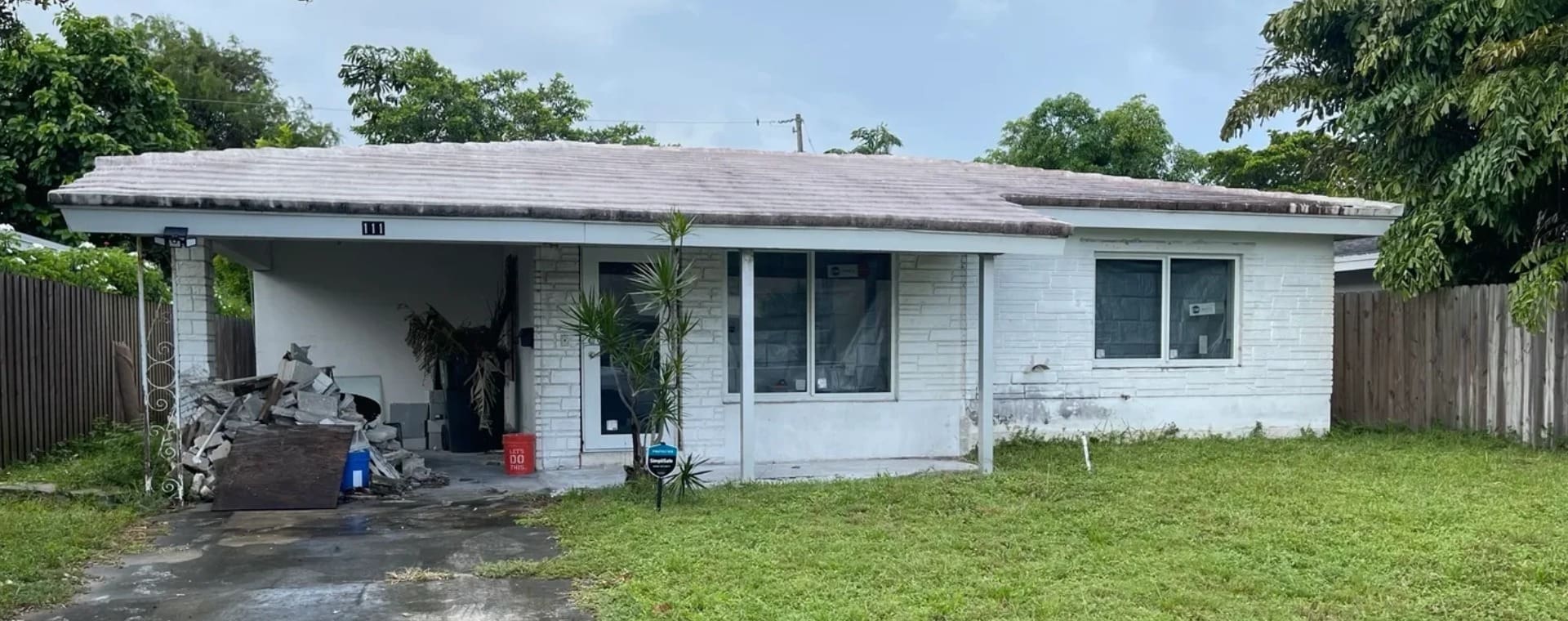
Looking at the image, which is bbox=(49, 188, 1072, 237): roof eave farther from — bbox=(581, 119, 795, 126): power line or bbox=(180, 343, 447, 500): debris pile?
bbox=(581, 119, 795, 126): power line

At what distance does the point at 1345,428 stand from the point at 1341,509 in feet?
16.6

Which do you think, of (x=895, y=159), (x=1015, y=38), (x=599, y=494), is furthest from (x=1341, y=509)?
(x=1015, y=38)

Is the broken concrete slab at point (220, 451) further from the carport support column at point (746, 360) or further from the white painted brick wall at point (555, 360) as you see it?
the carport support column at point (746, 360)

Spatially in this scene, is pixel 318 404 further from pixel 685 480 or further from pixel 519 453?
pixel 685 480

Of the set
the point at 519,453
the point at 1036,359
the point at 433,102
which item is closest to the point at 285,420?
the point at 519,453

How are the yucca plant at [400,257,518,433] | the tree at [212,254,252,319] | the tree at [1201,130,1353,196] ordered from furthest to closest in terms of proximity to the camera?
1. the tree at [1201,130,1353,196]
2. the tree at [212,254,252,319]
3. the yucca plant at [400,257,518,433]

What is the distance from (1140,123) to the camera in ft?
78.1

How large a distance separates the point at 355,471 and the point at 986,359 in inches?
193

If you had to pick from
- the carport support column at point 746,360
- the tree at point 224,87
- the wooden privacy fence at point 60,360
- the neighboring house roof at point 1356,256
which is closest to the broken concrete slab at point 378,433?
the wooden privacy fence at point 60,360

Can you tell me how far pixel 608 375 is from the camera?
9133mm

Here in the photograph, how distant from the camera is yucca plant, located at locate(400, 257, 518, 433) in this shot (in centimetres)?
1075

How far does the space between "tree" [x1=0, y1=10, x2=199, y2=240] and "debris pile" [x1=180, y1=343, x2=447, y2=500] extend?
34.6 ft

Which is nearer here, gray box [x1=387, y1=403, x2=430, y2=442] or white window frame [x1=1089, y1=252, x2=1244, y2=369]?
white window frame [x1=1089, y1=252, x2=1244, y2=369]

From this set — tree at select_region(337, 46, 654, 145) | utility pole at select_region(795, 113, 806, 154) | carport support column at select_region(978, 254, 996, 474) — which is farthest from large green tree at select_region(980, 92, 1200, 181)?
carport support column at select_region(978, 254, 996, 474)
